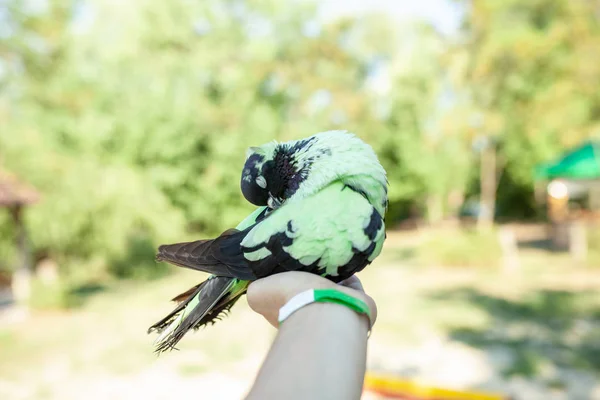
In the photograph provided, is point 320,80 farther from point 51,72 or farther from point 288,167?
point 288,167

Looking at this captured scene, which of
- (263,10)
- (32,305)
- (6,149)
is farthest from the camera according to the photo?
(263,10)

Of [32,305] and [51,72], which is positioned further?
[51,72]

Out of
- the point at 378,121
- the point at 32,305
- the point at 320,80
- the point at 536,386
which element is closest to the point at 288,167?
the point at 536,386

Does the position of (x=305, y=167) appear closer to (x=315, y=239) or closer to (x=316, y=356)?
(x=315, y=239)

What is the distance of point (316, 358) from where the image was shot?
2.98 ft

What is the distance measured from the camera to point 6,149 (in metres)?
11.4

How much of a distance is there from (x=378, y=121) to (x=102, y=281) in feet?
46.7

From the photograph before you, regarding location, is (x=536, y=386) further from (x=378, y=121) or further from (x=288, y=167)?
(x=378, y=121)

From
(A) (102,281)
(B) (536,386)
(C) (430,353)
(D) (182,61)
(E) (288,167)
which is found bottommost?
(E) (288,167)

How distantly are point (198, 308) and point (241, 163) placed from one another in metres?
16.1

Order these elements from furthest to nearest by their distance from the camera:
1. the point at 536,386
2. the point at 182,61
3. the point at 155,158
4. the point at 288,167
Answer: the point at 182,61, the point at 155,158, the point at 536,386, the point at 288,167

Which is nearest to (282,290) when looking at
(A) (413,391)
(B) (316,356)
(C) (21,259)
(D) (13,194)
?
(B) (316,356)

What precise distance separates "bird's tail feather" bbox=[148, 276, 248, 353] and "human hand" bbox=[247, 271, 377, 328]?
191 mm

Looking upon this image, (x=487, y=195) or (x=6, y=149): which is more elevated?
(x=487, y=195)
